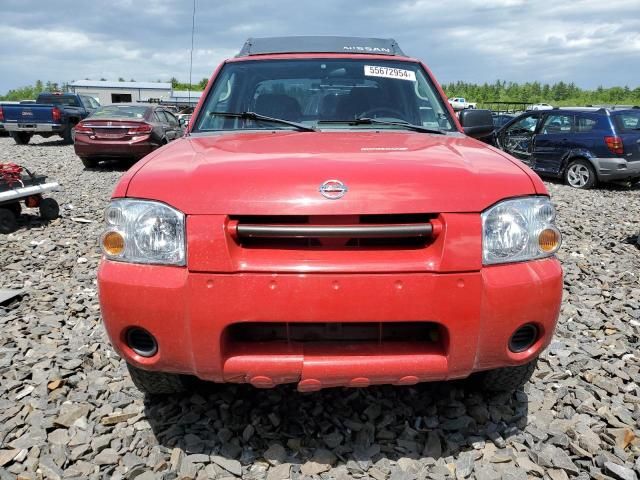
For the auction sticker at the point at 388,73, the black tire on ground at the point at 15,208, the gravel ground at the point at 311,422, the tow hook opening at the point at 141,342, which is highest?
the auction sticker at the point at 388,73

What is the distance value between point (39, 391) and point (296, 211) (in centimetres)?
190

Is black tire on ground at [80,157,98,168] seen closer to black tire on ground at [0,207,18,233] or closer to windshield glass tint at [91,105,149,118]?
windshield glass tint at [91,105,149,118]

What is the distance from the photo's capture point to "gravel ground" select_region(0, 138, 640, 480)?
2246 millimetres

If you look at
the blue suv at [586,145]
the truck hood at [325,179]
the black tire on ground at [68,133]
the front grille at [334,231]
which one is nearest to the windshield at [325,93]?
the truck hood at [325,179]

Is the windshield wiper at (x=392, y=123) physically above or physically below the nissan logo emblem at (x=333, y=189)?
above

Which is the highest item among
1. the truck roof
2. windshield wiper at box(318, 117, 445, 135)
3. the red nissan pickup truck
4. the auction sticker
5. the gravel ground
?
the truck roof

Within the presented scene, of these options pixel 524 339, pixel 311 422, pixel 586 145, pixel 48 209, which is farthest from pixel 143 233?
pixel 586 145

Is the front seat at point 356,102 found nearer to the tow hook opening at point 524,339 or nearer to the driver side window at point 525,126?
the tow hook opening at point 524,339

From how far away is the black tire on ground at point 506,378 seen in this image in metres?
2.46

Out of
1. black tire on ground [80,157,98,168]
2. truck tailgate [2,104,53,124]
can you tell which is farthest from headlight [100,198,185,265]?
truck tailgate [2,104,53,124]

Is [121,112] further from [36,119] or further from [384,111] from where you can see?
[384,111]

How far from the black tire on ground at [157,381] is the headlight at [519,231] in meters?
1.50

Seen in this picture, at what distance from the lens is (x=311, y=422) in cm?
255

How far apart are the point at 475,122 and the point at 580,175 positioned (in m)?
8.47
